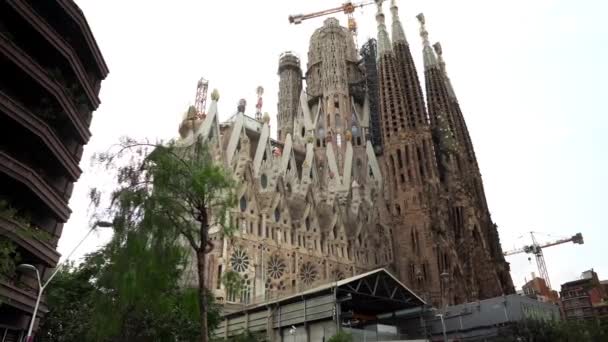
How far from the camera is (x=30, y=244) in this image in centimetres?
1728

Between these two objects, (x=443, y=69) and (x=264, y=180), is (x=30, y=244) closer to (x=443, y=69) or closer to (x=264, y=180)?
(x=264, y=180)

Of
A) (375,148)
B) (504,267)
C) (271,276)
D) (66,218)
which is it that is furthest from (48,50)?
(504,267)

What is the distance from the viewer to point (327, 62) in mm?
57719

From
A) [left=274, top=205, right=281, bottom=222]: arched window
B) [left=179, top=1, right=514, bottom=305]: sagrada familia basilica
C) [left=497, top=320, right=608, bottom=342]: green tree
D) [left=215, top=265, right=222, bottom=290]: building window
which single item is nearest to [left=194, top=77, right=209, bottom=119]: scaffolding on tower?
[left=179, top=1, right=514, bottom=305]: sagrada familia basilica

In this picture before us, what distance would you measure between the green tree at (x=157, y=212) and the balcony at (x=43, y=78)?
6786 millimetres

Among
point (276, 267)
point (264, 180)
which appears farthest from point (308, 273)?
point (264, 180)

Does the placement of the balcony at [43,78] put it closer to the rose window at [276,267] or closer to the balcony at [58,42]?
the balcony at [58,42]

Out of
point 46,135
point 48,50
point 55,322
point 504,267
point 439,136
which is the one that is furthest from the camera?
point 439,136

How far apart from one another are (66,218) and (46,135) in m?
4.21

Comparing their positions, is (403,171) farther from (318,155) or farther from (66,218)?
(66,218)

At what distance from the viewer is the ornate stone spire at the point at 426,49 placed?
6244 centimetres

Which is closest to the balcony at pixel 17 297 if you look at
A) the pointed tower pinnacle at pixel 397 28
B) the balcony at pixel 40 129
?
the balcony at pixel 40 129

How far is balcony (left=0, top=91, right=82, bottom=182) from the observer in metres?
16.6

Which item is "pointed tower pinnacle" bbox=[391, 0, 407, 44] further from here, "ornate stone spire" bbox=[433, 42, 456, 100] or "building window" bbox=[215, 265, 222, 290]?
"building window" bbox=[215, 265, 222, 290]
